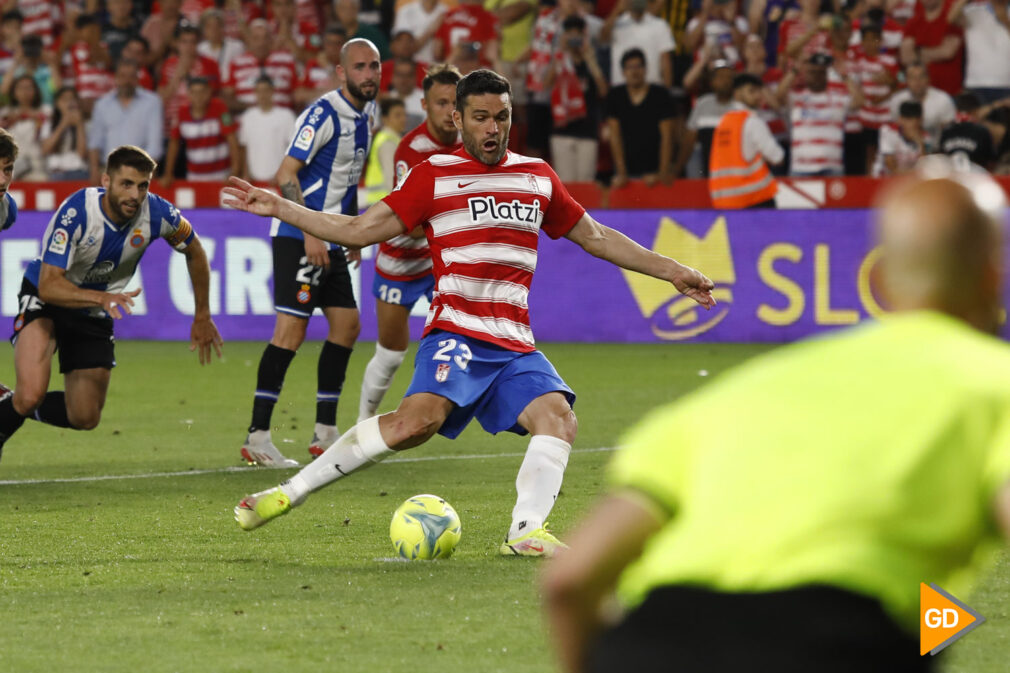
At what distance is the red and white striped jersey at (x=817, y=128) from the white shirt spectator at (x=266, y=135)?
211 inches

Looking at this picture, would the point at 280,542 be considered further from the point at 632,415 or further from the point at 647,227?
the point at 647,227

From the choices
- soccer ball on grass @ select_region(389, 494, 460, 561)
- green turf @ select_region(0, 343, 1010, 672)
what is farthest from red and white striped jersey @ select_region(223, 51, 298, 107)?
soccer ball on grass @ select_region(389, 494, 460, 561)

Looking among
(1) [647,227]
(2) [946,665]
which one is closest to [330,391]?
(2) [946,665]

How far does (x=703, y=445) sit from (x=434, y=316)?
4234mm

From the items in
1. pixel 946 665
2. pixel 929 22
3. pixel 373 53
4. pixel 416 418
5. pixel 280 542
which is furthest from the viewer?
pixel 929 22

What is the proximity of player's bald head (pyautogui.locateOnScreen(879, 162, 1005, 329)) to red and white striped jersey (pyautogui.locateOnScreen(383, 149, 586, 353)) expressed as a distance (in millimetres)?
4162

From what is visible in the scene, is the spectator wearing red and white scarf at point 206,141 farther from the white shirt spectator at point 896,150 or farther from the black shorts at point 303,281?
the black shorts at point 303,281

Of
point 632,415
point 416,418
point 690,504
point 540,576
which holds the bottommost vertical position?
point 632,415

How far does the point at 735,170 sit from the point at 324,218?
9827 millimetres

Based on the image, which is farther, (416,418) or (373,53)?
(373,53)

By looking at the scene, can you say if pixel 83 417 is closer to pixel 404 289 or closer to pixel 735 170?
pixel 404 289

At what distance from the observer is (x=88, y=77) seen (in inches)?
727

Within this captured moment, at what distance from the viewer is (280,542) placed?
648 centimetres

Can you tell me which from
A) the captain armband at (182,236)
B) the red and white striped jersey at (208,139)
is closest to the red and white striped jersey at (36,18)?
the red and white striped jersey at (208,139)
